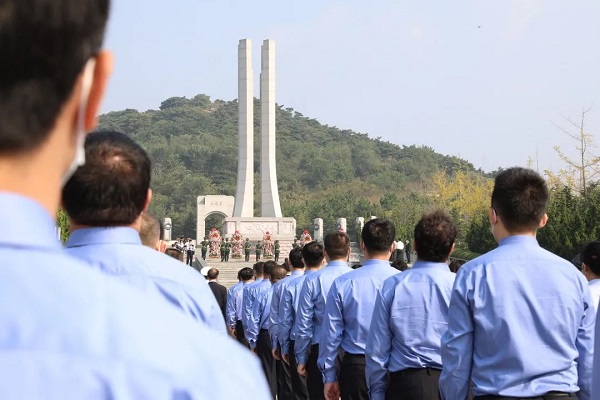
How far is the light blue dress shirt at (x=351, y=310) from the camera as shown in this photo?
19.5ft

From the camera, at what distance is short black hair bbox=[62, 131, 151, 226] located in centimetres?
279

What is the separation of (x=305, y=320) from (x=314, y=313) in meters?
0.09

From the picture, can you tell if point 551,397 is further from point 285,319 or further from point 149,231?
point 285,319

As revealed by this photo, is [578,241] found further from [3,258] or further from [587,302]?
[3,258]

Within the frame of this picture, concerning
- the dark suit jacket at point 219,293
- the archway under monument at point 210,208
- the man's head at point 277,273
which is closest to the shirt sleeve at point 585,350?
the man's head at point 277,273

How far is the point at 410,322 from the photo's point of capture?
4.91 metres

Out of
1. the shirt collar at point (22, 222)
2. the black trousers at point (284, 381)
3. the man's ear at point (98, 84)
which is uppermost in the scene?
the man's ear at point (98, 84)

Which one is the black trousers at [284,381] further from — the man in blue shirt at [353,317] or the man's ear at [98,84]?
the man's ear at [98,84]

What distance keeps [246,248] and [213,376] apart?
36.5 metres

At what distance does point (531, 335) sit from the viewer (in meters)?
3.80

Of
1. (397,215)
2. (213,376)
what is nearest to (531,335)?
(213,376)

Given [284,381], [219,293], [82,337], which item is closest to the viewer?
[82,337]

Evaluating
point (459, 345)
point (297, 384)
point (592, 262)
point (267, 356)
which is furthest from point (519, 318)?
point (267, 356)

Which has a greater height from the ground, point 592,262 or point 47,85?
point 47,85
